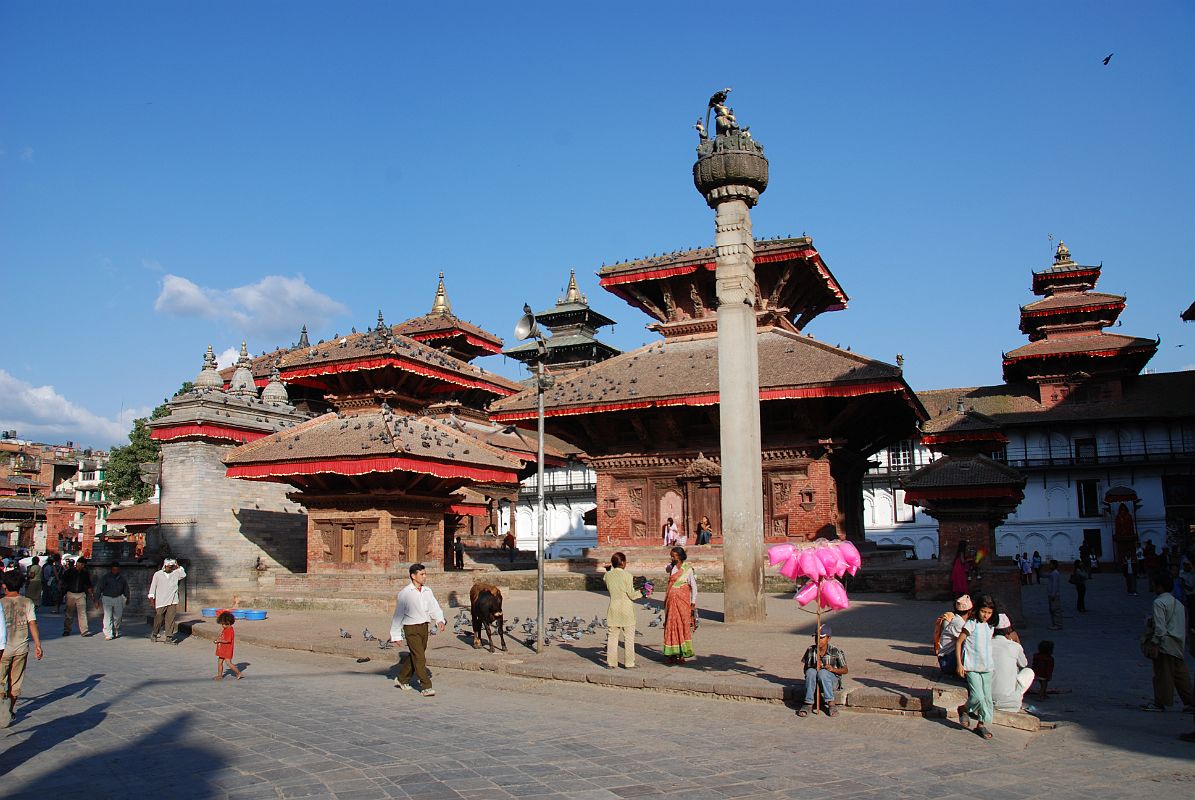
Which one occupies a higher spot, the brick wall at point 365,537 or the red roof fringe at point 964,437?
the red roof fringe at point 964,437

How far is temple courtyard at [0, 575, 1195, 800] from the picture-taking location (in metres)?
7.29

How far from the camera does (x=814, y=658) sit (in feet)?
32.8

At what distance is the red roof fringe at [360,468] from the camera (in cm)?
2388

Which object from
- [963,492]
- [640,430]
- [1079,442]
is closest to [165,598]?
[640,430]

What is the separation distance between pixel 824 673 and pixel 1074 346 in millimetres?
53257

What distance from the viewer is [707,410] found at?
27.3m

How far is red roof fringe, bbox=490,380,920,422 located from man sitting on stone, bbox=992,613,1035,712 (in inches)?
593

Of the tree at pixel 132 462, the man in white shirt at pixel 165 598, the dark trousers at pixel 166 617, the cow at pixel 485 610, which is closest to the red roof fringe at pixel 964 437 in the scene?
the cow at pixel 485 610

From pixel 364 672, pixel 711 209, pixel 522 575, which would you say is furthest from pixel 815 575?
pixel 522 575

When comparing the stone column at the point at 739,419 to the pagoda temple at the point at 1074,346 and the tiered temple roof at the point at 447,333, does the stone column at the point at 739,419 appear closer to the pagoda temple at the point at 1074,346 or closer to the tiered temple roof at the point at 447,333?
the tiered temple roof at the point at 447,333

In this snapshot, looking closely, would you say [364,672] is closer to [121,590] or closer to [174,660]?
[174,660]

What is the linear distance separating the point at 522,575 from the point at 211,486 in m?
11.3

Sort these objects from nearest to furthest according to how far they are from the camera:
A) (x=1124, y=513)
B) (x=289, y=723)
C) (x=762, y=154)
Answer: (x=289, y=723), (x=762, y=154), (x=1124, y=513)

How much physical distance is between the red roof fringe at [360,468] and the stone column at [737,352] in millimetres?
9802
